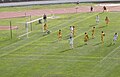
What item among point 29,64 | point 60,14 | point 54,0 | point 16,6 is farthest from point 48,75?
point 54,0

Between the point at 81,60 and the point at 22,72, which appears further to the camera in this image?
the point at 81,60

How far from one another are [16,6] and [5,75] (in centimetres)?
5624

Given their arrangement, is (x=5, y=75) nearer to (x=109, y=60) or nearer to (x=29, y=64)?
(x=29, y=64)

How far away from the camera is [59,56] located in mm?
36281

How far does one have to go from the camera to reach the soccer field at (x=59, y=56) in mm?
30875

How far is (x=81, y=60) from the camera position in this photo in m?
34.4

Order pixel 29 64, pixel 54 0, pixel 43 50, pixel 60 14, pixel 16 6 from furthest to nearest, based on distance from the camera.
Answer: pixel 54 0
pixel 16 6
pixel 60 14
pixel 43 50
pixel 29 64

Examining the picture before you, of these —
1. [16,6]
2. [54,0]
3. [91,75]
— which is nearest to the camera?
[91,75]

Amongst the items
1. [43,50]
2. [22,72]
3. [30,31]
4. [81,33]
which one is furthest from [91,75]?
[30,31]

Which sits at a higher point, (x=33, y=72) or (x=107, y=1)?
(x=107, y=1)

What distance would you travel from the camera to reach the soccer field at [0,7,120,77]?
30.9 m

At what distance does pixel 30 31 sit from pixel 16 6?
34900 mm

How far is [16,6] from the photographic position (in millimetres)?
85750

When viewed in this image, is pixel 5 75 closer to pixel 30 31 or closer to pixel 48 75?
pixel 48 75
